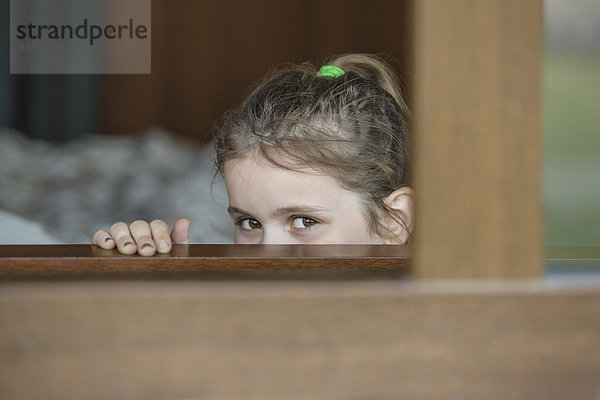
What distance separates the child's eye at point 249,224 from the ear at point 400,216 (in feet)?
1.01

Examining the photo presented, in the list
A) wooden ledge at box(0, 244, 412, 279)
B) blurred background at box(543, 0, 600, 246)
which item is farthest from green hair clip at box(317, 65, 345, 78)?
blurred background at box(543, 0, 600, 246)

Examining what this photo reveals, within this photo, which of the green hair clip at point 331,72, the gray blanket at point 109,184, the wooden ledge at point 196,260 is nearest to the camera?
the wooden ledge at point 196,260

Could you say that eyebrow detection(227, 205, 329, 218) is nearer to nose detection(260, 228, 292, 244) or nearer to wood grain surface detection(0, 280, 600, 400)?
nose detection(260, 228, 292, 244)

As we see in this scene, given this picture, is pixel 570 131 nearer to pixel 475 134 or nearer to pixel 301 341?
pixel 475 134

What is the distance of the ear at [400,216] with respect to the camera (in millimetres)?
1634

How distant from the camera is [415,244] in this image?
1.17ft

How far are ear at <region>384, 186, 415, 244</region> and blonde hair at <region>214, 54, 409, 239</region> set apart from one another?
2 cm

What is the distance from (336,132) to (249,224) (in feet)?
0.99

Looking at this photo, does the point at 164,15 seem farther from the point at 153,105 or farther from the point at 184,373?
the point at 184,373

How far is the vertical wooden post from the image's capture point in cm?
35

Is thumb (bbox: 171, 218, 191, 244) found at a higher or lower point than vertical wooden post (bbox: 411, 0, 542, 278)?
lower

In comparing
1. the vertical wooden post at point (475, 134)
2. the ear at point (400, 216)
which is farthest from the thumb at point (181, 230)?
the vertical wooden post at point (475, 134)

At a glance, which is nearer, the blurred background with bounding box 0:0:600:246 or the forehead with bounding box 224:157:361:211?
the forehead with bounding box 224:157:361:211

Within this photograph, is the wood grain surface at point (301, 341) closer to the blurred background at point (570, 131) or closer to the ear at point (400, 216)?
the blurred background at point (570, 131)
